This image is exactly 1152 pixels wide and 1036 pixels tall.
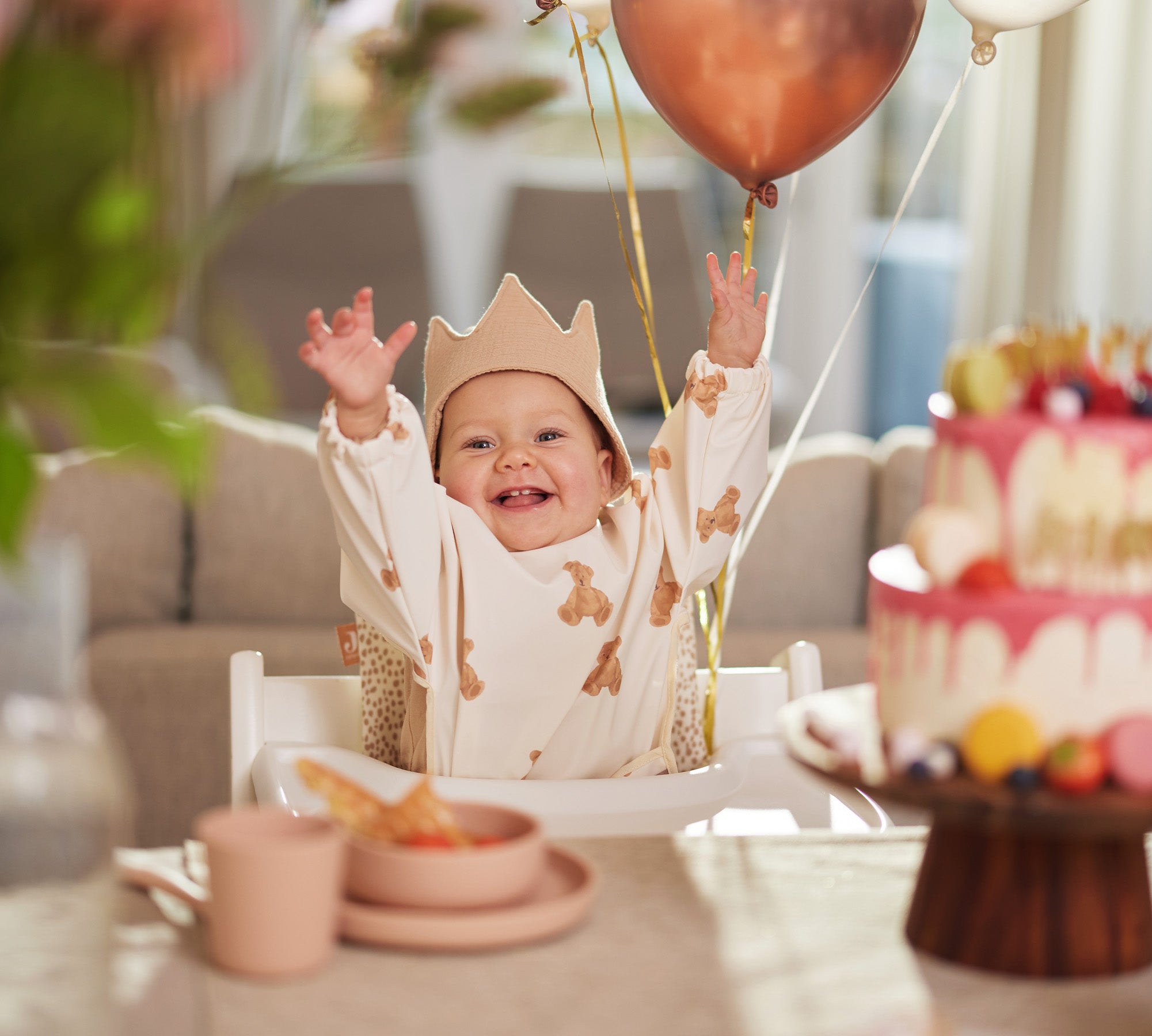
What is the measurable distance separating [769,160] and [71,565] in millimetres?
881

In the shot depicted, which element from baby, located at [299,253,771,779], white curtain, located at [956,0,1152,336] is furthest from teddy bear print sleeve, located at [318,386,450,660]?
white curtain, located at [956,0,1152,336]

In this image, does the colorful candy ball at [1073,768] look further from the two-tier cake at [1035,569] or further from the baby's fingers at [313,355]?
the baby's fingers at [313,355]

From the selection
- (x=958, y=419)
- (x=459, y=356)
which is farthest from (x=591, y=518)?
(x=958, y=419)

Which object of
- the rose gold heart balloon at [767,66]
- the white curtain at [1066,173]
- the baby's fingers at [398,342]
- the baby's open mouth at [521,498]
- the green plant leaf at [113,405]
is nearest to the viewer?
the green plant leaf at [113,405]

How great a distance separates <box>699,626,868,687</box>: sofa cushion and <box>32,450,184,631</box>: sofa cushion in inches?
36.8

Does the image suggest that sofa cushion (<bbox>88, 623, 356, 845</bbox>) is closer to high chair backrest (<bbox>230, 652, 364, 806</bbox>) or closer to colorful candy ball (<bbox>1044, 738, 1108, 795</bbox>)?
high chair backrest (<bbox>230, 652, 364, 806</bbox>)

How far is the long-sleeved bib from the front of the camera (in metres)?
1.38

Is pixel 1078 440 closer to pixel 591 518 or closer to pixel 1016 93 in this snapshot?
pixel 591 518

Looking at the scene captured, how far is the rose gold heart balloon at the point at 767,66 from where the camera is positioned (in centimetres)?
118

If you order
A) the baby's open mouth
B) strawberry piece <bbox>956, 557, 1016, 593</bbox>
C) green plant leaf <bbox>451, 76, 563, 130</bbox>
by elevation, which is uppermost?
green plant leaf <bbox>451, 76, 563, 130</bbox>

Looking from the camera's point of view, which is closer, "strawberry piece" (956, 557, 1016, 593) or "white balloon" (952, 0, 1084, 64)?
"strawberry piece" (956, 557, 1016, 593)

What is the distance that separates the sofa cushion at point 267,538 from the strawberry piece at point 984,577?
157cm

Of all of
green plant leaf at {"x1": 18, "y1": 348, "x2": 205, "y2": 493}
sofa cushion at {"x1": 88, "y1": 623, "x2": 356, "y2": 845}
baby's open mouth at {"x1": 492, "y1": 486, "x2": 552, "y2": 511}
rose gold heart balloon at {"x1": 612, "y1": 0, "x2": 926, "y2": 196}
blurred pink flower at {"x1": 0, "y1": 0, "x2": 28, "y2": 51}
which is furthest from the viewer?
sofa cushion at {"x1": 88, "y1": 623, "x2": 356, "y2": 845}

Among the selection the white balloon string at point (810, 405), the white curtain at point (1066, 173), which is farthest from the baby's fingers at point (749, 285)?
the white curtain at point (1066, 173)
